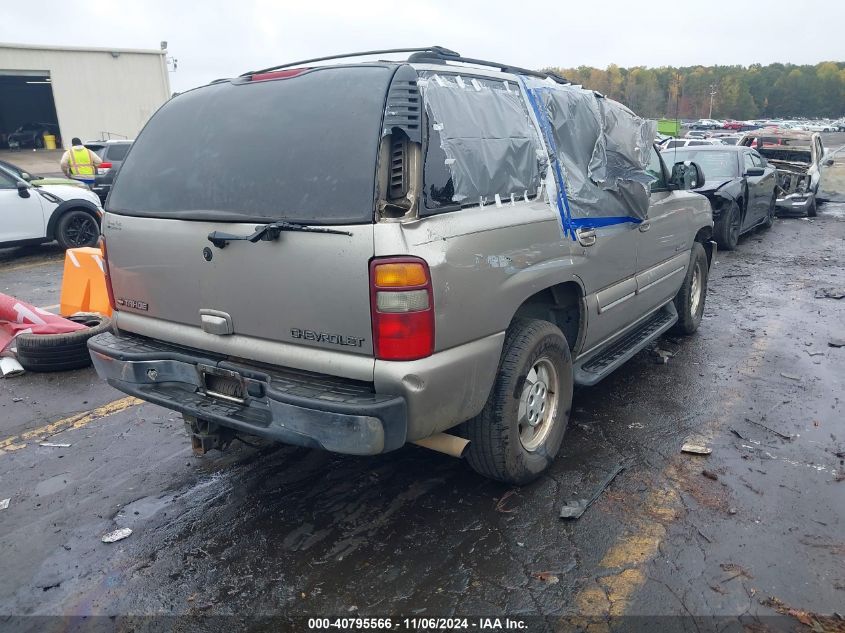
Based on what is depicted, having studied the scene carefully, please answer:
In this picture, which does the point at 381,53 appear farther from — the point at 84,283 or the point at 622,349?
the point at 84,283

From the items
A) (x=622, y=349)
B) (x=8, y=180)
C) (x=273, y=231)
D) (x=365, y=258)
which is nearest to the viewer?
(x=365, y=258)

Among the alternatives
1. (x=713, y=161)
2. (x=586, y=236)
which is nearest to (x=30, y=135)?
(x=713, y=161)

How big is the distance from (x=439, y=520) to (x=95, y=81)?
34042 mm

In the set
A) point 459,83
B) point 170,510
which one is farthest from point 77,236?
point 459,83

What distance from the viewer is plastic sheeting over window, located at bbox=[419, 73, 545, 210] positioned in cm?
284

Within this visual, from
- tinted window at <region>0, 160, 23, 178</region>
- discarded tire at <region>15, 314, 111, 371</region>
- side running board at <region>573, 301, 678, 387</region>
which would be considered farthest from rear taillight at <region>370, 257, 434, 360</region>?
tinted window at <region>0, 160, 23, 178</region>

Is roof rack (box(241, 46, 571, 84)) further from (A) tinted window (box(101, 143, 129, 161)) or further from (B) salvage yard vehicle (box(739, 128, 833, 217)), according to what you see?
(A) tinted window (box(101, 143, 129, 161))

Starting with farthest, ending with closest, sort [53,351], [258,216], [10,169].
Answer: [10,169], [53,351], [258,216]

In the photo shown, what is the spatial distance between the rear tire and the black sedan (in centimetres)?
775

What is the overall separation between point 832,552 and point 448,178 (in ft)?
7.90

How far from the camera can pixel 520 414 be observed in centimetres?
337

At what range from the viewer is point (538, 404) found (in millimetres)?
3520

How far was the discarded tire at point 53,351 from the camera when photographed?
5.22 meters

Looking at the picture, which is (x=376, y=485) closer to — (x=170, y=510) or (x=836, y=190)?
(x=170, y=510)
